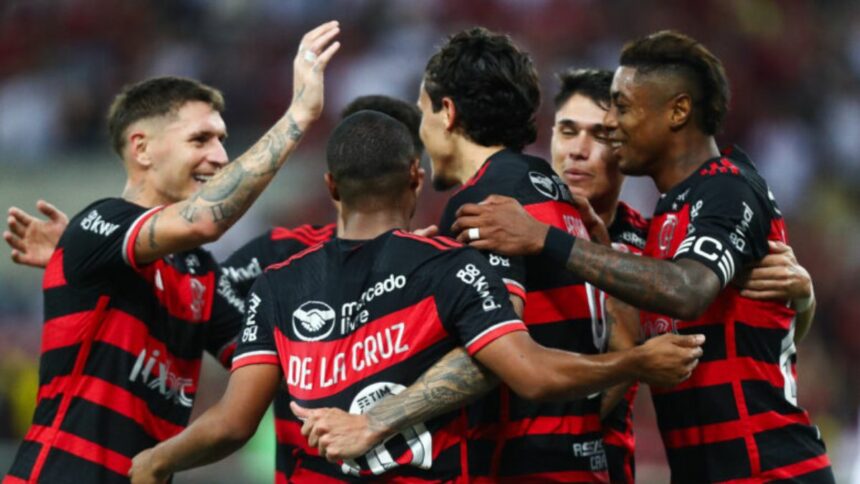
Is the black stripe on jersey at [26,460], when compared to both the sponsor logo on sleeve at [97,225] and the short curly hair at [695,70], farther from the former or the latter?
the short curly hair at [695,70]

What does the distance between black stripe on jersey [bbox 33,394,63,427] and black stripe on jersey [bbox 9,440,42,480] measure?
0.09m

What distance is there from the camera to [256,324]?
4840 mm

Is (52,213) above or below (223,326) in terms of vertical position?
above

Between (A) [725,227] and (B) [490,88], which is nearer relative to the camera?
(A) [725,227]

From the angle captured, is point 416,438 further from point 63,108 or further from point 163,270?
point 63,108

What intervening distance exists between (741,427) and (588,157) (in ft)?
6.19

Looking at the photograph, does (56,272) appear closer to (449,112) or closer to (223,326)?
(223,326)

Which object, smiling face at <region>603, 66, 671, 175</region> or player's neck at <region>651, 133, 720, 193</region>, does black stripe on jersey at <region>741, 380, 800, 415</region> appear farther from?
smiling face at <region>603, 66, 671, 175</region>

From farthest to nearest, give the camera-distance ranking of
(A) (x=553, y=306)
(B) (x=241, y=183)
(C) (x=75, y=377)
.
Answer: (C) (x=75, y=377) < (B) (x=241, y=183) < (A) (x=553, y=306)

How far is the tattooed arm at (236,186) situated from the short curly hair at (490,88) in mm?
501

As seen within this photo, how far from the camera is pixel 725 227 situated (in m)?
4.92

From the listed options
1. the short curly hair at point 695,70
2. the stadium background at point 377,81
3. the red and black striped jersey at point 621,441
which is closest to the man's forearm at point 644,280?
the red and black striped jersey at point 621,441

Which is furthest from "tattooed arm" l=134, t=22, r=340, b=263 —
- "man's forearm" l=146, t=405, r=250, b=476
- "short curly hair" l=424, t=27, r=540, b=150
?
"man's forearm" l=146, t=405, r=250, b=476

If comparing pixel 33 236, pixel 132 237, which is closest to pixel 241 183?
pixel 132 237
